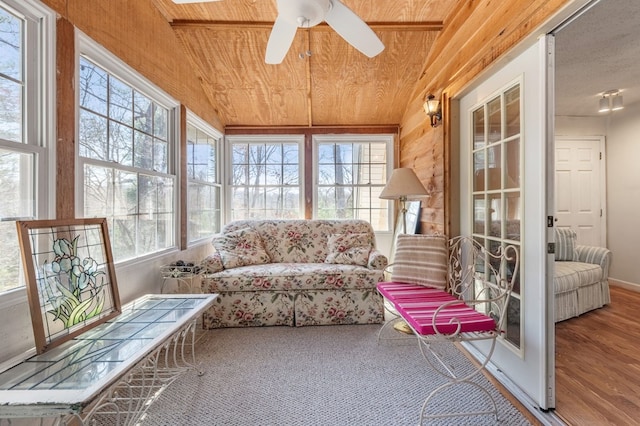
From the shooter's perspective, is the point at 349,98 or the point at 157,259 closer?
the point at 157,259

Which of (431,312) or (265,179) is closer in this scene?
(431,312)

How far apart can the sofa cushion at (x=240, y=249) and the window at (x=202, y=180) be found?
1.30 feet

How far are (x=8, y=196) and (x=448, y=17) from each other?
131 inches

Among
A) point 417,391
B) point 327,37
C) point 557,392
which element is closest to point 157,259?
point 417,391

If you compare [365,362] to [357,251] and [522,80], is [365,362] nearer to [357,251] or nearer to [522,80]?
[357,251]

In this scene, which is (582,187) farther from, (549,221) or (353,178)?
(549,221)

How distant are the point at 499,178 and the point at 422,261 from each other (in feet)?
2.79

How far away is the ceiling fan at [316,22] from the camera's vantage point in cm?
144

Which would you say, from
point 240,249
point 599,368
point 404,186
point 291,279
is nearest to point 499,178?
point 404,186

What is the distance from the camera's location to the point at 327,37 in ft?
8.98

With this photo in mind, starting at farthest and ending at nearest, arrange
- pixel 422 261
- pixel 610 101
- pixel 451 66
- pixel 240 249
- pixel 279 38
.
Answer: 1. pixel 610 101
2. pixel 240 249
3. pixel 451 66
4. pixel 422 261
5. pixel 279 38

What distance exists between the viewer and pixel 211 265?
283 cm

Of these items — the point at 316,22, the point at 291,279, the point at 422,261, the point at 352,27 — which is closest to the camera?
the point at 316,22

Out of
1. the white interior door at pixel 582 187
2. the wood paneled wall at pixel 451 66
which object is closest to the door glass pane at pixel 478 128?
the wood paneled wall at pixel 451 66
